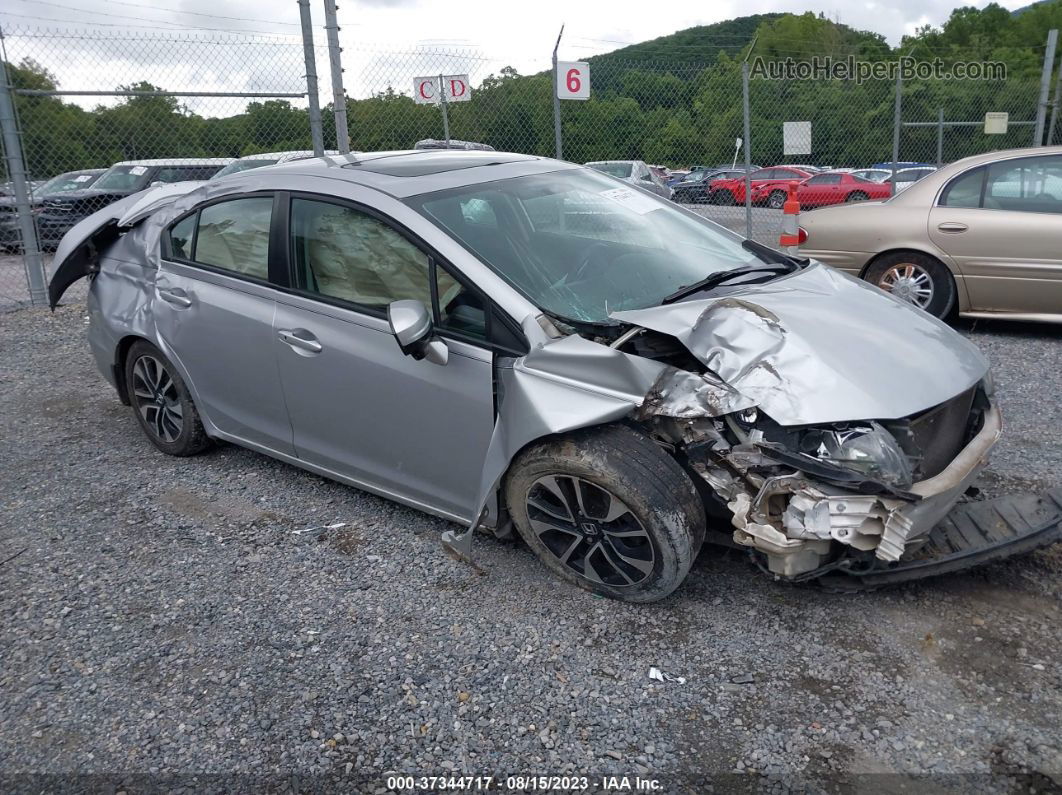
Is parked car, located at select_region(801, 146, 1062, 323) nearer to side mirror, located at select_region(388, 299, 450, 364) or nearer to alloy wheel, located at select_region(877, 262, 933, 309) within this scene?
alloy wheel, located at select_region(877, 262, 933, 309)

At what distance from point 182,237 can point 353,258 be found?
1.25 metres

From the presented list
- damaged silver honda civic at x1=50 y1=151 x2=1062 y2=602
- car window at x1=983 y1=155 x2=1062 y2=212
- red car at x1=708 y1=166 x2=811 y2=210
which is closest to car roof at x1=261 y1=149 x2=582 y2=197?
damaged silver honda civic at x1=50 y1=151 x2=1062 y2=602

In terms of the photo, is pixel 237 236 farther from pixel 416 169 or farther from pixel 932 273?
pixel 932 273

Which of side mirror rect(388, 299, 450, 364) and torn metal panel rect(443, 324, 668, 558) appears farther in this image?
side mirror rect(388, 299, 450, 364)

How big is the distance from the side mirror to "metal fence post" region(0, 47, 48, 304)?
6.57m

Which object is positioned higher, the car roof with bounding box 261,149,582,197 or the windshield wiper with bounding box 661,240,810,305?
the car roof with bounding box 261,149,582,197

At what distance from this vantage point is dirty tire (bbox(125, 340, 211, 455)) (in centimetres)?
445

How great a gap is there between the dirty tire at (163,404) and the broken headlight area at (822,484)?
105 inches

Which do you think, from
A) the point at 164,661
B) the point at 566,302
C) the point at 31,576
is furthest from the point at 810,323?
the point at 31,576

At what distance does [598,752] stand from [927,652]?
1.18 meters

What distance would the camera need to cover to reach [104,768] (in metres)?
2.54

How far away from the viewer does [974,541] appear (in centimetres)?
311

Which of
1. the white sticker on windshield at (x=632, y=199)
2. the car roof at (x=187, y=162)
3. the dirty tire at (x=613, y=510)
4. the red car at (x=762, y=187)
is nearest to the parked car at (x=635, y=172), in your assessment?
the red car at (x=762, y=187)

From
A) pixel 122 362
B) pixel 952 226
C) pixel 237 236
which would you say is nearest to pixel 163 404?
pixel 122 362
